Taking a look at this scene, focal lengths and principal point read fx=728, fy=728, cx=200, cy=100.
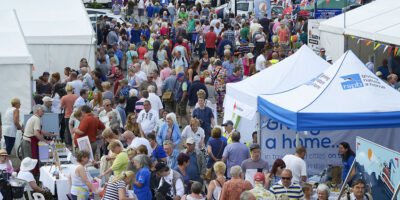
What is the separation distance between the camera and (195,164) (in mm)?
11016

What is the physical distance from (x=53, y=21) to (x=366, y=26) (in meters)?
8.89

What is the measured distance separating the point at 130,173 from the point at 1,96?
749 centimetres

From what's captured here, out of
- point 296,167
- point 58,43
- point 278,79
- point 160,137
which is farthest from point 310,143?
point 58,43

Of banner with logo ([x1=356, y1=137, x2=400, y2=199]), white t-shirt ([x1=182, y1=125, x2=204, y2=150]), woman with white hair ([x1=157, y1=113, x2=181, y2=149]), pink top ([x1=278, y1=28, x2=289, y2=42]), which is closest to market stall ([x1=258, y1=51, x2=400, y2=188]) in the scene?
banner with logo ([x1=356, y1=137, x2=400, y2=199])

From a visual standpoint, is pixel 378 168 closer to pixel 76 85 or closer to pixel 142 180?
pixel 142 180

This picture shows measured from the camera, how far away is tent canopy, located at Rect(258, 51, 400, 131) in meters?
10.5

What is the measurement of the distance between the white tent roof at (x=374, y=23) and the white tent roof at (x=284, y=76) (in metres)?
3.63

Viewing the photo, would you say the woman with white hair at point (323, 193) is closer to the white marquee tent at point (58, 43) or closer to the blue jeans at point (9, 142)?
the blue jeans at point (9, 142)

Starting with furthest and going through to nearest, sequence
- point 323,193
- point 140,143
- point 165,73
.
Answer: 1. point 165,73
2. point 140,143
3. point 323,193

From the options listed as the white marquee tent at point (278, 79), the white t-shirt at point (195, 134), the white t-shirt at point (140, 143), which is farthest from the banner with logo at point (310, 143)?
the white t-shirt at point (140, 143)

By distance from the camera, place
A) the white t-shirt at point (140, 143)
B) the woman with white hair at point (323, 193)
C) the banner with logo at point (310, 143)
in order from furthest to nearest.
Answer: the banner with logo at point (310, 143), the white t-shirt at point (140, 143), the woman with white hair at point (323, 193)

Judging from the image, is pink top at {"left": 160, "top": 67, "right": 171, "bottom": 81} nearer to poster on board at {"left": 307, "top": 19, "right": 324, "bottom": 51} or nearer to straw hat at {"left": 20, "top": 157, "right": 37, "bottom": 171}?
poster on board at {"left": 307, "top": 19, "right": 324, "bottom": 51}

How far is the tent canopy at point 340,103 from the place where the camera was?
34.4 ft

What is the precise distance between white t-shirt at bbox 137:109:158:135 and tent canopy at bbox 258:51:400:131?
2664mm
